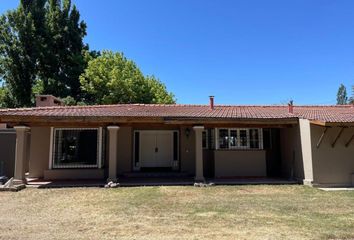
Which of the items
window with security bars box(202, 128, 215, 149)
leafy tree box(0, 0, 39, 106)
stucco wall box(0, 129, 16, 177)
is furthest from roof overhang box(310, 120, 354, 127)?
leafy tree box(0, 0, 39, 106)

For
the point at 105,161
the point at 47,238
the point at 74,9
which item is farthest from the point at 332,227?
the point at 74,9

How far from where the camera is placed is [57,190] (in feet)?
39.4

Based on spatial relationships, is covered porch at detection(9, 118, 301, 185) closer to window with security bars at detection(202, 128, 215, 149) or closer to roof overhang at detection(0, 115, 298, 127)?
window with security bars at detection(202, 128, 215, 149)

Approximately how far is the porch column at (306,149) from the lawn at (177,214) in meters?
1.13

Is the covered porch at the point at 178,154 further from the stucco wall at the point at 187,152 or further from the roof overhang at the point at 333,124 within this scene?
the roof overhang at the point at 333,124

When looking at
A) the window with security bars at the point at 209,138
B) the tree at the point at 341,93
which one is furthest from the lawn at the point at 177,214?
the tree at the point at 341,93

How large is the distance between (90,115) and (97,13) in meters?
11.0

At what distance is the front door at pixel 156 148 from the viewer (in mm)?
16938

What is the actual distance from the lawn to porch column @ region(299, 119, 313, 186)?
1.13 m

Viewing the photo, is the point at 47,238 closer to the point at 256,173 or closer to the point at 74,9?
the point at 256,173

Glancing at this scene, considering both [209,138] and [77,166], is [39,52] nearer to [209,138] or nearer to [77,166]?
[77,166]

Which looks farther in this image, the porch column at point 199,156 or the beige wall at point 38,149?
the beige wall at point 38,149

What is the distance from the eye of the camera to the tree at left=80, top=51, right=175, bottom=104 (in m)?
30.6

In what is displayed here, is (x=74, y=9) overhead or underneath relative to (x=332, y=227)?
overhead
